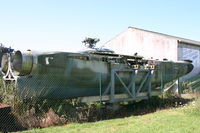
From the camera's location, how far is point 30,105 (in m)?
8.86

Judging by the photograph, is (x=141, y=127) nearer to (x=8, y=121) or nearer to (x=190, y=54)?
(x=8, y=121)

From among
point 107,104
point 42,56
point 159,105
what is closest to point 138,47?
point 159,105

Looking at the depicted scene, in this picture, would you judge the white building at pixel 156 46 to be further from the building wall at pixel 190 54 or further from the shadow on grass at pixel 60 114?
the shadow on grass at pixel 60 114

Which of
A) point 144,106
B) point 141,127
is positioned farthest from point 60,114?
point 144,106

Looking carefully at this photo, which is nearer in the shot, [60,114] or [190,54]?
[60,114]

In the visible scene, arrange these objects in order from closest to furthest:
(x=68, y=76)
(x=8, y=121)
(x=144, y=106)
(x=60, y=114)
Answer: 1. (x=8, y=121)
2. (x=60, y=114)
3. (x=68, y=76)
4. (x=144, y=106)

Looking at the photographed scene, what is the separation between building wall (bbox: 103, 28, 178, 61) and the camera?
24.0m

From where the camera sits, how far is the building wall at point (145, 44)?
23984 millimetres

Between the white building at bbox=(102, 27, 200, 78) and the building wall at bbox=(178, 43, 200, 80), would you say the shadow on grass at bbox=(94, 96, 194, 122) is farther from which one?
the building wall at bbox=(178, 43, 200, 80)

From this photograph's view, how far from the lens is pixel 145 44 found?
26188 mm

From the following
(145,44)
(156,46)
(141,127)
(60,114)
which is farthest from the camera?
(145,44)

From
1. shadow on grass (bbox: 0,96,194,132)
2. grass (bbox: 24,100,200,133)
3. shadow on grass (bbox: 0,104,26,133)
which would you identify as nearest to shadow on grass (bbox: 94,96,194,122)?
shadow on grass (bbox: 0,96,194,132)

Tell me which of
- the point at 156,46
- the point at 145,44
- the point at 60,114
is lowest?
the point at 60,114

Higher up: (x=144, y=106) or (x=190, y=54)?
(x=190, y=54)
